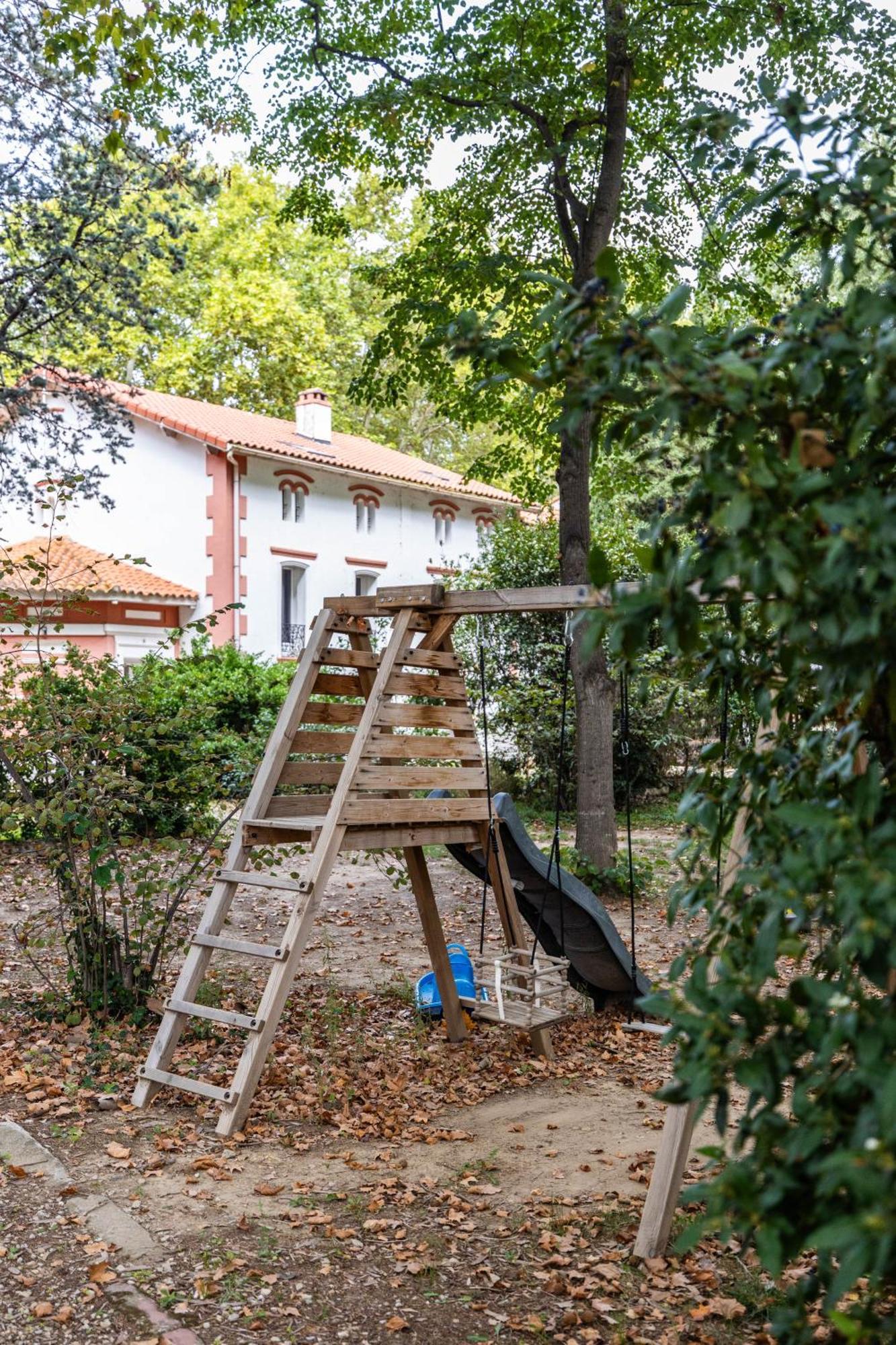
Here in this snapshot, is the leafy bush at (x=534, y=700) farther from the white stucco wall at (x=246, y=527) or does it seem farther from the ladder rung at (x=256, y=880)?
the ladder rung at (x=256, y=880)

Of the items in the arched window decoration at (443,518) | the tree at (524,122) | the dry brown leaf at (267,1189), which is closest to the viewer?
the dry brown leaf at (267,1189)

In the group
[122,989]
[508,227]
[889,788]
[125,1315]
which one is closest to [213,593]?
[508,227]

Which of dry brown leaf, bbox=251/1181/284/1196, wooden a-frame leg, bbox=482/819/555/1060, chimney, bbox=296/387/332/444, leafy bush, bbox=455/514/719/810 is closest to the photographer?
dry brown leaf, bbox=251/1181/284/1196

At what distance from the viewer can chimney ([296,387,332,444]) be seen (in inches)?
1061

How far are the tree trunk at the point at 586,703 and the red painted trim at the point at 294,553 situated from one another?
606 inches

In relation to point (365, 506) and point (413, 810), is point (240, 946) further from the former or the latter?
point (365, 506)

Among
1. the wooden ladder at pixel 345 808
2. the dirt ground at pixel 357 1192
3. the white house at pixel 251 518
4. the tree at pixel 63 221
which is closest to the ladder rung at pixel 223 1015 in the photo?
the wooden ladder at pixel 345 808

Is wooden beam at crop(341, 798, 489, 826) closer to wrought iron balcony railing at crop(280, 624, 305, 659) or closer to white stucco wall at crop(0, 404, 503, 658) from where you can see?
white stucco wall at crop(0, 404, 503, 658)

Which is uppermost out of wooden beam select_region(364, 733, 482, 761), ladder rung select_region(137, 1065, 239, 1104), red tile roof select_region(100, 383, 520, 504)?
red tile roof select_region(100, 383, 520, 504)

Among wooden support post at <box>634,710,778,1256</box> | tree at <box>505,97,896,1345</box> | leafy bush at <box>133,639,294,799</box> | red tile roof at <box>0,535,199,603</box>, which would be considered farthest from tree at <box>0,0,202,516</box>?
red tile roof at <box>0,535,199,603</box>

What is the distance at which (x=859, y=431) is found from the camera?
163cm

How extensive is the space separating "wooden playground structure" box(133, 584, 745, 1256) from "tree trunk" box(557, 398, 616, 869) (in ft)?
11.2

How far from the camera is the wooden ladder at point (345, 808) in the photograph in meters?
5.00

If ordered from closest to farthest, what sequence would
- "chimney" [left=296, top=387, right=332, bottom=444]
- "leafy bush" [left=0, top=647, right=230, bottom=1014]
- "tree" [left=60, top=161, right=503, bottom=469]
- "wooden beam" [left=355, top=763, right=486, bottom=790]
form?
"wooden beam" [left=355, top=763, right=486, bottom=790], "leafy bush" [left=0, top=647, right=230, bottom=1014], "chimney" [left=296, top=387, right=332, bottom=444], "tree" [left=60, top=161, right=503, bottom=469]
